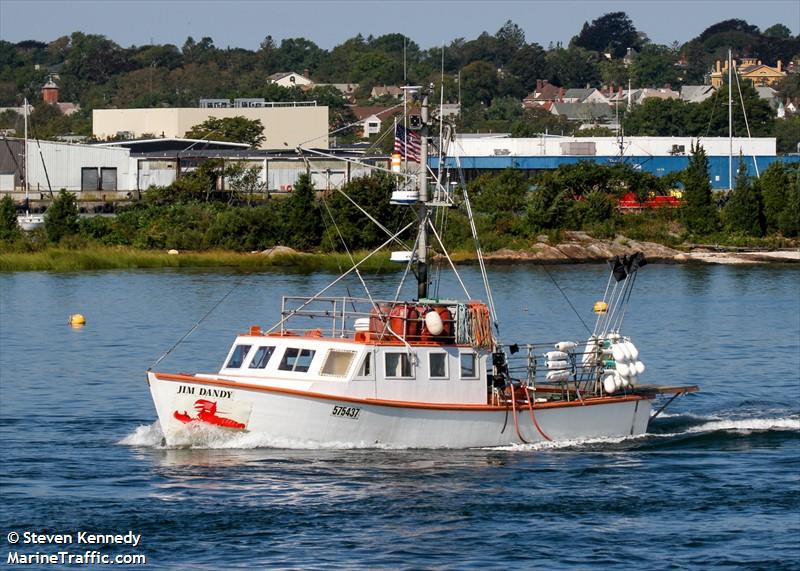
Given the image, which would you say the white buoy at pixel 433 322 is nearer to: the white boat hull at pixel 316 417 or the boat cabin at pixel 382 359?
the boat cabin at pixel 382 359

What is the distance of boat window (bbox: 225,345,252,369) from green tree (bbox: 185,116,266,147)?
10498cm

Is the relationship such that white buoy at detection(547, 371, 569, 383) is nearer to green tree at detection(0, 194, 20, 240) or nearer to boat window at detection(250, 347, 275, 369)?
boat window at detection(250, 347, 275, 369)

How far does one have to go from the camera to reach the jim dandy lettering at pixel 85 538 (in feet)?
87.5

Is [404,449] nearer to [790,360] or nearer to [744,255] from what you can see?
[790,360]

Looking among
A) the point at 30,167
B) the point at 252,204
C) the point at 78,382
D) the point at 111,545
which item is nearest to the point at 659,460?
the point at 111,545

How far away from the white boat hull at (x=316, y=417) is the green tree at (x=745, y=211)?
219ft

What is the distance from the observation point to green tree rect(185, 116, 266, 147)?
5418 inches

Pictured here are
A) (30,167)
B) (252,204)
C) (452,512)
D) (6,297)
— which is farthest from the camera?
(30,167)

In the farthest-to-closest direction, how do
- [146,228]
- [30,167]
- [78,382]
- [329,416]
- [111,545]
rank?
[30,167] < [146,228] < [78,382] < [329,416] < [111,545]

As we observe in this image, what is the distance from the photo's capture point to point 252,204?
102m

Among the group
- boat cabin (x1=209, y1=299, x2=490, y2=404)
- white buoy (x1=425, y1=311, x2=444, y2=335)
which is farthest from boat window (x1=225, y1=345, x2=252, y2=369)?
white buoy (x1=425, y1=311, x2=444, y2=335)

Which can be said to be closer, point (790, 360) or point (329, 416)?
point (329, 416)

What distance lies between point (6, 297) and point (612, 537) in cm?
4592

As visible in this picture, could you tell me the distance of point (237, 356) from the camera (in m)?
33.2
